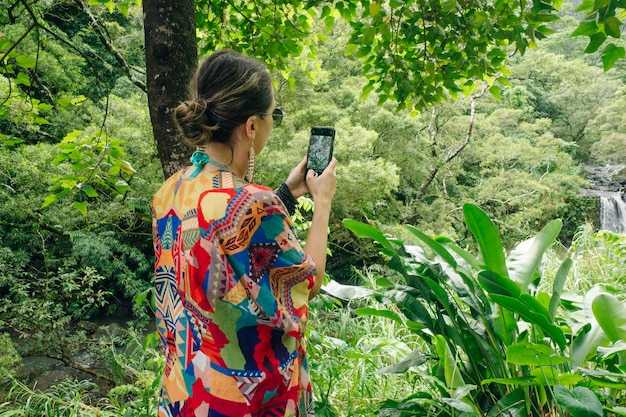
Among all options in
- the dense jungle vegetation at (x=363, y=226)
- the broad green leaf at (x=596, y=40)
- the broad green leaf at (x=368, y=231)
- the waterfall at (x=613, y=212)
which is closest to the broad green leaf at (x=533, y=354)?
the dense jungle vegetation at (x=363, y=226)

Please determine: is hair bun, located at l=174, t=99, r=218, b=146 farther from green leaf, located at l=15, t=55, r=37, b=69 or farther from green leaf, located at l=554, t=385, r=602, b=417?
green leaf, located at l=554, t=385, r=602, b=417

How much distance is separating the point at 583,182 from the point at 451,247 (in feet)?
42.3

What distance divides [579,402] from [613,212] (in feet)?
48.6

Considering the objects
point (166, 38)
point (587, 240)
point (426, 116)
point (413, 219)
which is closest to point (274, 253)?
point (166, 38)

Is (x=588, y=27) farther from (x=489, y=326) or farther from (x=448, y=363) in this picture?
(x=448, y=363)

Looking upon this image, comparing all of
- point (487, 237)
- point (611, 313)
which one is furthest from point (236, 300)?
point (611, 313)

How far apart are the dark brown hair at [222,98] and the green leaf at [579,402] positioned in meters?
1.19

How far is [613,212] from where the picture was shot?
44.3 feet

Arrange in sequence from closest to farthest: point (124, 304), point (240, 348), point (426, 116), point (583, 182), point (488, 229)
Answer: point (240, 348)
point (488, 229)
point (124, 304)
point (426, 116)
point (583, 182)

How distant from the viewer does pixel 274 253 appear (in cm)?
95

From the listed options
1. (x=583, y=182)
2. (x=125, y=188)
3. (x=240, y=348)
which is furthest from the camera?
(x=583, y=182)

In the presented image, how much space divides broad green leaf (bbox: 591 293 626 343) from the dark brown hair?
132 cm

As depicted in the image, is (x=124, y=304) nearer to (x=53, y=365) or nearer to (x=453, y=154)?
(x=53, y=365)

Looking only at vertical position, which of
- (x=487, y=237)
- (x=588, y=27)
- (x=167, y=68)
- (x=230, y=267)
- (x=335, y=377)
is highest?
(x=588, y=27)
